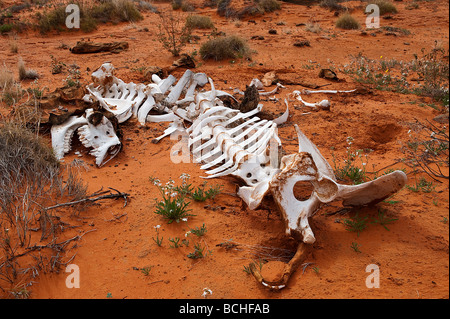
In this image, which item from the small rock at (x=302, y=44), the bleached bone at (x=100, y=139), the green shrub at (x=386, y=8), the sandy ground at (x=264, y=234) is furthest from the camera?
the green shrub at (x=386, y=8)

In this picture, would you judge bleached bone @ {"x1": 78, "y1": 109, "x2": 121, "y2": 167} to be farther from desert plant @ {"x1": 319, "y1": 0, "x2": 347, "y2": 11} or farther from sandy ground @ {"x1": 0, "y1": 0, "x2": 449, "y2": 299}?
desert plant @ {"x1": 319, "y1": 0, "x2": 347, "y2": 11}

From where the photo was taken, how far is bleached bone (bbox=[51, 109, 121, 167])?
14.7 ft

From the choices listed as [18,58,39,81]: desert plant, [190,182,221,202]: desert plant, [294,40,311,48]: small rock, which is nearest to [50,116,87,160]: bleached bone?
[190,182,221,202]: desert plant

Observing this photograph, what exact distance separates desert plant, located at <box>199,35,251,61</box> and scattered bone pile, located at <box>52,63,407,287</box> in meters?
3.01

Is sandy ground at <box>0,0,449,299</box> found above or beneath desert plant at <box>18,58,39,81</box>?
beneath

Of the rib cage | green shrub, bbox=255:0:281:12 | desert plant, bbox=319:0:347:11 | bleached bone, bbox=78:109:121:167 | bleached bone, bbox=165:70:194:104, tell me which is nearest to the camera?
the rib cage

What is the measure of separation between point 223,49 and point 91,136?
17.4ft

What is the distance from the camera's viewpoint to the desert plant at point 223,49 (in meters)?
8.98

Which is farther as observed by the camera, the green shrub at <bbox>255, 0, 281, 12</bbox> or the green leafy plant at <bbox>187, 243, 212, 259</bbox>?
the green shrub at <bbox>255, 0, 281, 12</bbox>

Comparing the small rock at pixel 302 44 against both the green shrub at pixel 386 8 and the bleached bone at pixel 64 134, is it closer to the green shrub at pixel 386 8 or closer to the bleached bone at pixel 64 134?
the green shrub at pixel 386 8

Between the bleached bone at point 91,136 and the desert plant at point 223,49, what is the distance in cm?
490

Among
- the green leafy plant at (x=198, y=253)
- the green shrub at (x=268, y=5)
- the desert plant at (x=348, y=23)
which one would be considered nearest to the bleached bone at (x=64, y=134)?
the green leafy plant at (x=198, y=253)

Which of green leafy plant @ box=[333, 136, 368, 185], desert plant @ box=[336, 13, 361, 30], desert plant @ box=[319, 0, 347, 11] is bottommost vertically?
green leafy plant @ box=[333, 136, 368, 185]

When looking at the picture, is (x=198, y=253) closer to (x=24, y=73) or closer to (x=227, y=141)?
(x=227, y=141)
